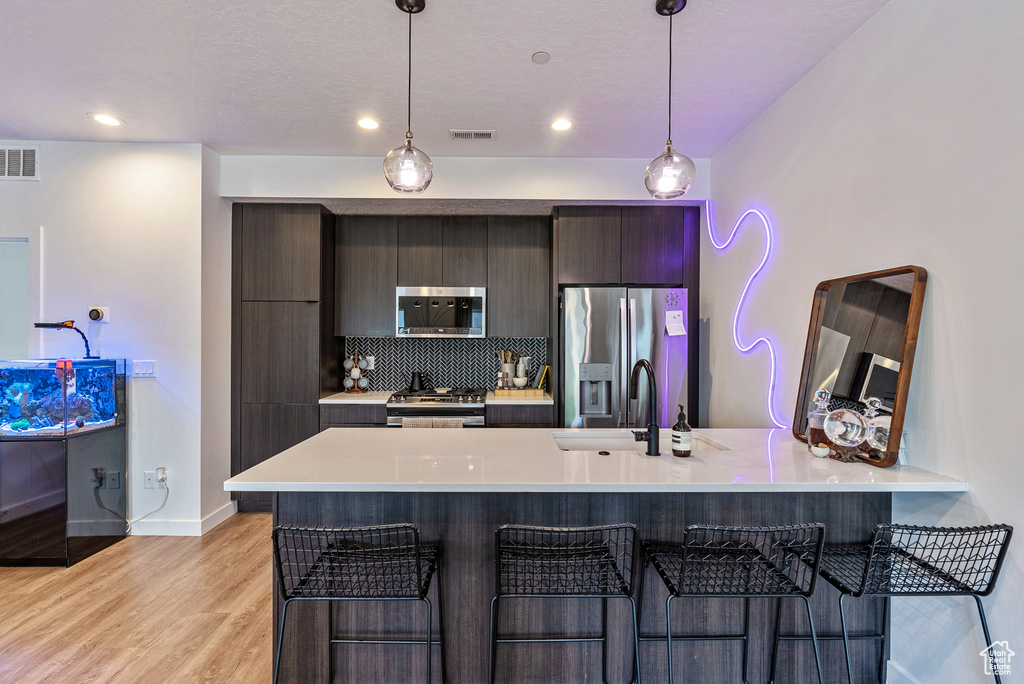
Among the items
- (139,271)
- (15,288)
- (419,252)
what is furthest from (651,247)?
(15,288)

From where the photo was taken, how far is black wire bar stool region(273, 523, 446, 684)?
61.9 inches

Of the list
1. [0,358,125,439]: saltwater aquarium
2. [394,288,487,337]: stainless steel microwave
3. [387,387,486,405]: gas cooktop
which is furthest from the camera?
[394,288,487,337]: stainless steel microwave

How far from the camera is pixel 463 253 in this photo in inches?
162

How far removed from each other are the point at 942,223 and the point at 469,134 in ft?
8.22

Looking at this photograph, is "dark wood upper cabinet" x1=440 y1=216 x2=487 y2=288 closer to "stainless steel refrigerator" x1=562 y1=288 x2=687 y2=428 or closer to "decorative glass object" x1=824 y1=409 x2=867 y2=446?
"stainless steel refrigerator" x1=562 y1=288 x2=687 y2=428

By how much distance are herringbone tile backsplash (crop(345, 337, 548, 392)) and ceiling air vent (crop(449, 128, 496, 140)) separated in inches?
68.2

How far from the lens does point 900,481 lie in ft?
5.42

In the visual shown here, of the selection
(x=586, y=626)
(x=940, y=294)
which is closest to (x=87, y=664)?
(x=586, y=626)

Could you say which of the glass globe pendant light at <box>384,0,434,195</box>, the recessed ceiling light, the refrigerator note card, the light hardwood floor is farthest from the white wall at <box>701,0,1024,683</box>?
the recessed ceiling light

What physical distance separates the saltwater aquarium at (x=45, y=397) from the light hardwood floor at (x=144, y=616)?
83 centimetres

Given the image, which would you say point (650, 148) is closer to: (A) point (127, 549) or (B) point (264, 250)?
(B) point (264, 250)

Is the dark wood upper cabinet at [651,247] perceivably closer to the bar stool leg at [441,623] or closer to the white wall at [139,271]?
the bar stool leg at [441,623]

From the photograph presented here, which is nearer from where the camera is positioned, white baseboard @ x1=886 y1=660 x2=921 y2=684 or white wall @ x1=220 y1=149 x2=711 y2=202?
white baseboard @ x1=886 y1=660 x2=921 y2=684

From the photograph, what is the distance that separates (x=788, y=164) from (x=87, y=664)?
13.1ft
